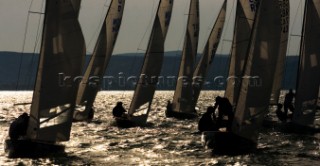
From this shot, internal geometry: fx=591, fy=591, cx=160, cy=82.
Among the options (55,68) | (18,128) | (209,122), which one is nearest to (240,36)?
(209,122)

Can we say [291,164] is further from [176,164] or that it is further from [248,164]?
[176,164]

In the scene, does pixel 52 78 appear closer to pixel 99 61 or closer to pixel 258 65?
pixel 258 65

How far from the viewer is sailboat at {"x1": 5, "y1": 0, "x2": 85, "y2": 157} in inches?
883

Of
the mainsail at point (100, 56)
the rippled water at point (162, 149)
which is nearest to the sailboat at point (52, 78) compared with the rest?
the rippled water at point (162, 149)

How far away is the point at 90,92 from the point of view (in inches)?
1609

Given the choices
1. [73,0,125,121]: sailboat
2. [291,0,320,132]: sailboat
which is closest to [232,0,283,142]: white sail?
[291,0,320,132]: sailboat

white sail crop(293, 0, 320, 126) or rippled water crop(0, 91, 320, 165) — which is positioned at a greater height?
white sail crop(293, 0, 320, 126)

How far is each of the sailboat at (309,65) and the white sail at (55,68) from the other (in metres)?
12.0

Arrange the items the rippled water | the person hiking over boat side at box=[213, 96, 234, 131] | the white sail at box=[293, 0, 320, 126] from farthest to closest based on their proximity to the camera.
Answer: the white sail at box=[293, 0, 320, 126], the person hiking over boat side at box=[213, 96, 234, 131], the rippled water

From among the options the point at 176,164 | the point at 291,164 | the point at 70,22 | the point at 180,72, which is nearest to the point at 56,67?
the point at 70,22

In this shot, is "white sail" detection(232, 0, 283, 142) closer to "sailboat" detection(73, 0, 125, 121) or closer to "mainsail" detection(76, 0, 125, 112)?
"sailboat" detection(73, 0, 125, 121)

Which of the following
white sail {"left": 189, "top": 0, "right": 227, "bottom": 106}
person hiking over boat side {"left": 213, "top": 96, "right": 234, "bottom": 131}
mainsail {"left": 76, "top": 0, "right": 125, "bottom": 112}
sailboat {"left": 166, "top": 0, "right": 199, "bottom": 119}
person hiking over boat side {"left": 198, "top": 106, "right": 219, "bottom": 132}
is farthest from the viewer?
white sail {"left": 189, "top": 0, "right": 227, "bottom": 106}

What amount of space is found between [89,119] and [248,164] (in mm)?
21994

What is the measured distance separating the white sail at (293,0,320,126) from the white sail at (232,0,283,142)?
6315 millimetres
